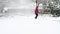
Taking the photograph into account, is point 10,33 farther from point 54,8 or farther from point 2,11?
point 2,11

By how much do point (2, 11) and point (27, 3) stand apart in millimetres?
4972

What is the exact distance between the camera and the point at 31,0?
71.8 ft

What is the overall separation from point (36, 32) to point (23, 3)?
612 inches

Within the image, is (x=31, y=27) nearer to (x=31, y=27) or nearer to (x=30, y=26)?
(x=31, y=27)

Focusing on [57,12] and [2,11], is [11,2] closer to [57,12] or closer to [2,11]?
[2,11]

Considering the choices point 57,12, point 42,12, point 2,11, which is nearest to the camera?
point 57,12

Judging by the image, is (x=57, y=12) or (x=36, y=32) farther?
(x=57, y=12)

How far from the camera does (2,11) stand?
18.8 meters

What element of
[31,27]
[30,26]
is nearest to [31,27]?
[31,27]

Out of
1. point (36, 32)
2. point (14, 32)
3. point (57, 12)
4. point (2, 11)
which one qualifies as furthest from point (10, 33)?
point (2, 11)

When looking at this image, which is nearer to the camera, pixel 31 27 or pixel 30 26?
pixel 31 27

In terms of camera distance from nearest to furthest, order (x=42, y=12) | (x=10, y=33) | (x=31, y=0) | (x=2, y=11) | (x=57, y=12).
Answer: (x=10, y=33) < (x=57, y=12) < (x=42, y=12) < (x=2, y=11) < (x=31, y=0)

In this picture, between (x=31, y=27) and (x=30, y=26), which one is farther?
(x=30, y=26)

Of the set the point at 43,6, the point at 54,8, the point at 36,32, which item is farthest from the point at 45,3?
the point at 36,32
